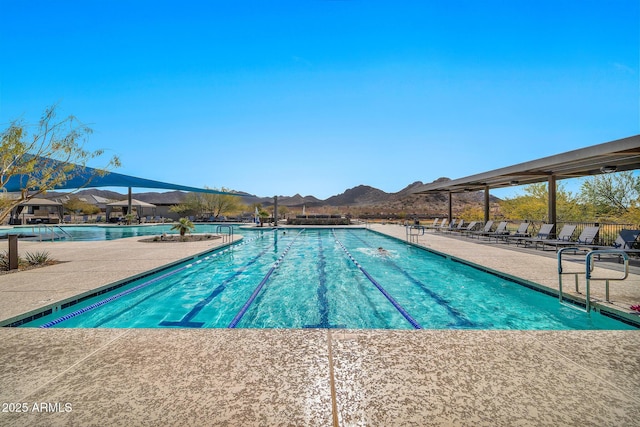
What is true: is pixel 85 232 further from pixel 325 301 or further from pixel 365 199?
pixel 365 199

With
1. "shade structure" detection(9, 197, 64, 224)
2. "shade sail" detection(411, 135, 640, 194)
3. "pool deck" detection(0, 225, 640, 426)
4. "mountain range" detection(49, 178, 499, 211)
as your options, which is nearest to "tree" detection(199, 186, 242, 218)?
"shade structure" detection(9, 197, 64, 224)

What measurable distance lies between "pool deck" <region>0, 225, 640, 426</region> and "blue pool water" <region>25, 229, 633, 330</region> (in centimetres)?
143

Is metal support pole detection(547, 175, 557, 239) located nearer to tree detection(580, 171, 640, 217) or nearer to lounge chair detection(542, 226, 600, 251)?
lounge chair detection(542, 226, 600, 251)

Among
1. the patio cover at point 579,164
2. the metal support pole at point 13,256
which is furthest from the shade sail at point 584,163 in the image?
the metal support pole at point 13,256

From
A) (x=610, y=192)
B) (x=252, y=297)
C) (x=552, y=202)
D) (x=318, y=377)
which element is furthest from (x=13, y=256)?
(x=610, y=192)

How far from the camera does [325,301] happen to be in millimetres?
5113

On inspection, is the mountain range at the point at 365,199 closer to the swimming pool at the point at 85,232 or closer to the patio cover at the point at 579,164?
the swimming pool at the point at 85,232

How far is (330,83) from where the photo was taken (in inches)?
565

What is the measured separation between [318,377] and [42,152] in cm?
818

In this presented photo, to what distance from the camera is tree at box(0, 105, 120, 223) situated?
6.00 meters

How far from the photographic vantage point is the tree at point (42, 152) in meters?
6.00

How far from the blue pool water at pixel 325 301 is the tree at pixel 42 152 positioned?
10.9 ft

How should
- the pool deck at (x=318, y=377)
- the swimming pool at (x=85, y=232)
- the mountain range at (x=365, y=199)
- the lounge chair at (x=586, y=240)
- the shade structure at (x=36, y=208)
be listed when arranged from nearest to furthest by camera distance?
the pool deck at (x=318, y=377), the lounge chair at (x=586, y=240), the swimming pool at (x=85, y=232), the shade structure at (x=36, y=208), the mountain range at (x=365, y=199)

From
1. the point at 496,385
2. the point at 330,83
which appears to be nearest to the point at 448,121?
the point at 330,83
